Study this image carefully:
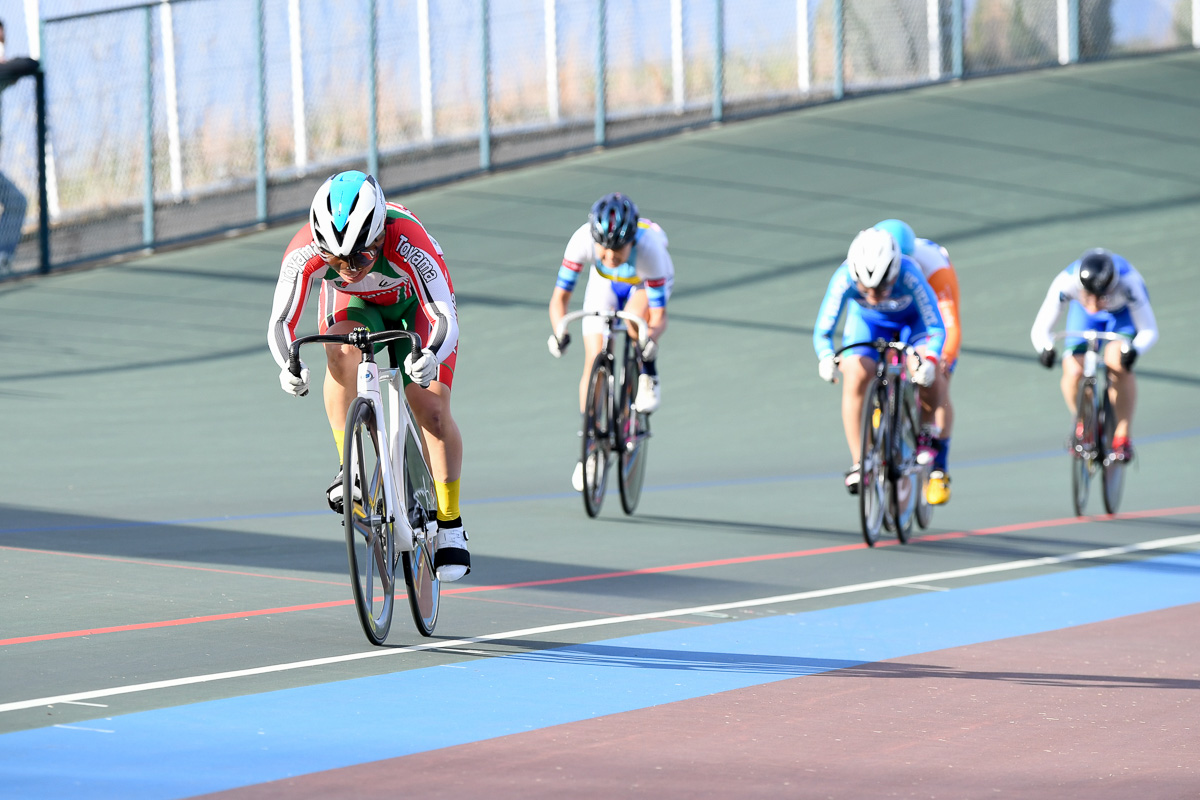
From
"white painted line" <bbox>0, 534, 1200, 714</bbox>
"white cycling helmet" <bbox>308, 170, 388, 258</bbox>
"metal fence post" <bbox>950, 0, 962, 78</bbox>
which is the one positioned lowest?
"white painted line" <bbox>0, 534, 1200, 714</bbox>

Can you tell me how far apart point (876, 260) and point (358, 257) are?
348cm

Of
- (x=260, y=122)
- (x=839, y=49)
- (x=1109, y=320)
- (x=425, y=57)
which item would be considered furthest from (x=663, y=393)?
(x=839, y=49)

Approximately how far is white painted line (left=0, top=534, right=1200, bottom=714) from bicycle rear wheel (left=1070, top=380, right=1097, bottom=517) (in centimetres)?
83

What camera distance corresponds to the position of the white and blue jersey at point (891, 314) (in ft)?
27.1

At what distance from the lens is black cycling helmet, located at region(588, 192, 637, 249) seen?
333 inches

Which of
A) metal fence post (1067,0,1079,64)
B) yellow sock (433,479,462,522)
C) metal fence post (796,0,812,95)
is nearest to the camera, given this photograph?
yellow sock (433,479,462,522)

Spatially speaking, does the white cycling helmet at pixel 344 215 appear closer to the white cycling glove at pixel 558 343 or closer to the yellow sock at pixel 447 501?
the yellow sock at pixel 447 501

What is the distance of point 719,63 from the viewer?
22.1 meters

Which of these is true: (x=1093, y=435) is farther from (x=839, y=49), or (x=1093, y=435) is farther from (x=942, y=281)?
(x=839, y=49)

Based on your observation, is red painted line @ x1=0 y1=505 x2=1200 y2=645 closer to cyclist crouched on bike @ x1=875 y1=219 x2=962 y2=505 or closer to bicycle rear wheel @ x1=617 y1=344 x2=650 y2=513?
cyclist crouched on bike @ x1=875 y1=219 x2=962 y2=505

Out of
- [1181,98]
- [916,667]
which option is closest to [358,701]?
[916,667]

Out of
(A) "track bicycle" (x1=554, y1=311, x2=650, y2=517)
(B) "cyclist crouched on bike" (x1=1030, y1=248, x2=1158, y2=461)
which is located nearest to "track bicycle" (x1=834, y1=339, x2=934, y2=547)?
(A) "track bicycle" (x1=554, y1=311, x2=650, y2=517)

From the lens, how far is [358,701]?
4.65 m

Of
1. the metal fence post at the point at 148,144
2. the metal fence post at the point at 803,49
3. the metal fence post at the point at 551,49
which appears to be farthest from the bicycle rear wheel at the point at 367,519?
the metal fence post at the point at 803,49
